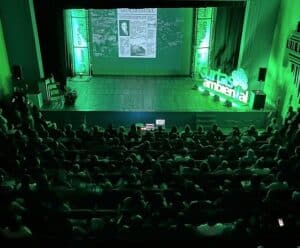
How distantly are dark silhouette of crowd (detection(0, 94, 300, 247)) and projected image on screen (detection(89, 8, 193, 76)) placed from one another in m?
5.53

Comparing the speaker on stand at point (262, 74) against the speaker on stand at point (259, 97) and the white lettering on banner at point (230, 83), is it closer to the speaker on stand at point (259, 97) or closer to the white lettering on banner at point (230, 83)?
the speaker on stand at point (259, 97)


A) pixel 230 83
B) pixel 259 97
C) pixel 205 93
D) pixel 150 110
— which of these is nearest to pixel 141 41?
pixel 205 93

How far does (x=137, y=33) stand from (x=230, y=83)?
3629 mm

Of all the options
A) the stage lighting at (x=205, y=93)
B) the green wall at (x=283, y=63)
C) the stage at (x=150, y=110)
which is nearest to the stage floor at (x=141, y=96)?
the stage at (x=150, y=110)

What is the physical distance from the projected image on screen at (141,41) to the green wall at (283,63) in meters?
3.03

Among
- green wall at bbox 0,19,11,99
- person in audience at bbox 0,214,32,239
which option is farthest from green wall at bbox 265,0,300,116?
green wall at bbox 0,19,11,99

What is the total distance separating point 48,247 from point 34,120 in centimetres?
496

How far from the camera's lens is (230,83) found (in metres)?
12.2

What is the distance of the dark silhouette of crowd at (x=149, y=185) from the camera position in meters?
5.50

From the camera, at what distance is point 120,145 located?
8.23 metres

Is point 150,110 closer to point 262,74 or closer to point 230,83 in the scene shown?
point 230,83

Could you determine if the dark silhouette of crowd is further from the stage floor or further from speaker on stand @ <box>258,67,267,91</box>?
speaker on stand @ <box>258,67,267,91</box>

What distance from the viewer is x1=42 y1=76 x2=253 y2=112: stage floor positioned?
11719mm

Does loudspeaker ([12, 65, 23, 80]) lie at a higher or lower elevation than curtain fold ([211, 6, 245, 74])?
lower
